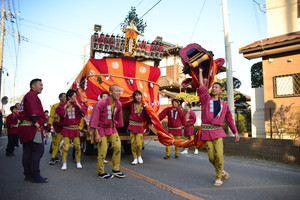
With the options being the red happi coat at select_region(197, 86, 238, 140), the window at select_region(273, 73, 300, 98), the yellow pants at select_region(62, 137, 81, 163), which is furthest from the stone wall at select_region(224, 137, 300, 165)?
the yellow pants at select_region(62, 137, 81, 163)

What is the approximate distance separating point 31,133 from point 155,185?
2459mm

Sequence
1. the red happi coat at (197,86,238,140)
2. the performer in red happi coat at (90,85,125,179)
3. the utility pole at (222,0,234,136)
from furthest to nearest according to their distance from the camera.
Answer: the utility pole at (222,0,234,136)
the performer in red happi coat at (90,85,125,179)
the red happi coat at (197,86,238,140)

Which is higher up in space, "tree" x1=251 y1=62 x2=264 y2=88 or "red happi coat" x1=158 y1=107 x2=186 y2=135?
"tree" x1=251 y1=62 x2=264 y2=88

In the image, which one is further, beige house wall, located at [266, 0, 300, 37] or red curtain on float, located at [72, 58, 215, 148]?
beige house wall, located at [266, 0, 300, 37]

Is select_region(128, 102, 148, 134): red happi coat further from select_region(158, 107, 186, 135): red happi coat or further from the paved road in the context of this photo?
select_region(158, 107, 186, 135): red happi coat

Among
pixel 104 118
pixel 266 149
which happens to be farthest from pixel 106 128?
pixel 266 149

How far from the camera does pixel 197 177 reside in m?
A: 4.70

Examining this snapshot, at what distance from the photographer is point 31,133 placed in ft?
14.2

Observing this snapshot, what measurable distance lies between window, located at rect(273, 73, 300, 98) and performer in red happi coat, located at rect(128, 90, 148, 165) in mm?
6971

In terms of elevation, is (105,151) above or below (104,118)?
below

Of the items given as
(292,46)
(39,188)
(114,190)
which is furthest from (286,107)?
(39,188)

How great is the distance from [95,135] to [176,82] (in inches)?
753

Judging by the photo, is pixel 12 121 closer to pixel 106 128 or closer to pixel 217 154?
pixel 106 128

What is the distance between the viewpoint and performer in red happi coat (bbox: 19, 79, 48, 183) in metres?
4.29
